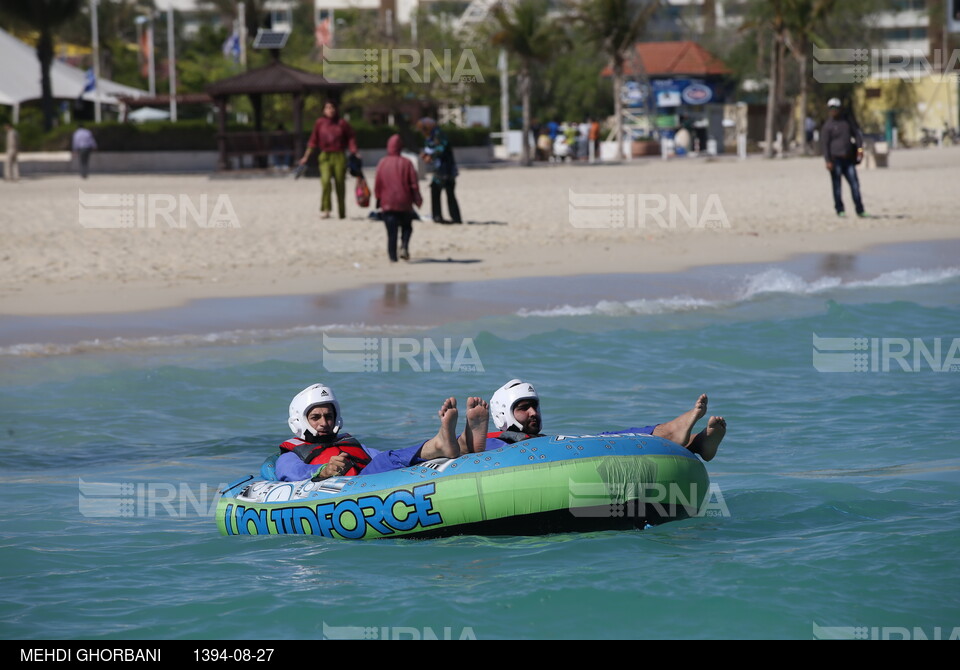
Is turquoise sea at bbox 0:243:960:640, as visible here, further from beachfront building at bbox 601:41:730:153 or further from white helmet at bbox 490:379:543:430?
beachfront building at bbox 601:41:730:153

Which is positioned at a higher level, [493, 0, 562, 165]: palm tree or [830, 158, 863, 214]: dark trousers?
[493, 0, 562, 165]: palm tree

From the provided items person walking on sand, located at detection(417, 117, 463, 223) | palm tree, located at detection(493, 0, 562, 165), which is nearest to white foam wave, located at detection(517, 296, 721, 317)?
person walking on sand, located at detection(417, 117, 463, 223)

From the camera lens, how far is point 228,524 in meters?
7.57

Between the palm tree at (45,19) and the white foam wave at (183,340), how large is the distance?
1390 inches

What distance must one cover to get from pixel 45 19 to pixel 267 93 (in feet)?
53.9

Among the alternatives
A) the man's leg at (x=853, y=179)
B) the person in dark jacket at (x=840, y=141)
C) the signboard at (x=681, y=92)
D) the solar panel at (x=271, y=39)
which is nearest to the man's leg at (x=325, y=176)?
the person in dark jacket at (x=840, y=141)

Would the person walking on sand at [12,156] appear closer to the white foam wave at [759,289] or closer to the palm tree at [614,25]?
the palm tree at [614,25]

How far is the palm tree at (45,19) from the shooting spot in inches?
1801

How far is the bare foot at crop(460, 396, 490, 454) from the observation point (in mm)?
6926

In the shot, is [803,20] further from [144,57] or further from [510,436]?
[510,436]

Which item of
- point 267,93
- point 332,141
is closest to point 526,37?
point 267,93

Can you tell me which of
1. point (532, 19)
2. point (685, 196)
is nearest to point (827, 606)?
point (685, 196)

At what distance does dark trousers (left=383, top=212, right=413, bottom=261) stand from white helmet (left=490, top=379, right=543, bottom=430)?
10.2 meters

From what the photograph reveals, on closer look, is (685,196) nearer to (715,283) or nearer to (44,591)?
(715,283)
